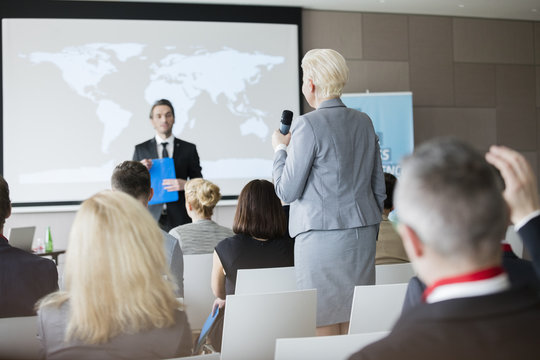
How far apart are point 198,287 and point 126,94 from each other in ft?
13.1

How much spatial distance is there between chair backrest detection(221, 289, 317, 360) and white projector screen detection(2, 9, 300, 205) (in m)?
5.01

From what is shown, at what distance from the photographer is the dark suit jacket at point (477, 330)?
83 cm

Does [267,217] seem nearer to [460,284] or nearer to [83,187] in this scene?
[460,284]

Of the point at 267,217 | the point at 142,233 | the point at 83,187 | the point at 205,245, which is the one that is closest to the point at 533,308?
the point at 142,233

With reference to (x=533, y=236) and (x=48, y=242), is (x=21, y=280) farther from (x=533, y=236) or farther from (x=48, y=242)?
(x=48, y=242)

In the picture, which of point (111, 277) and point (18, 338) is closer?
point (111, 277)

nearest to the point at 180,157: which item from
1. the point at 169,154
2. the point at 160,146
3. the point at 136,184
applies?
the point at 169,154

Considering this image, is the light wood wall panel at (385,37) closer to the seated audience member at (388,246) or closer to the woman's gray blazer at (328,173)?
the seated audience member at (388,246)

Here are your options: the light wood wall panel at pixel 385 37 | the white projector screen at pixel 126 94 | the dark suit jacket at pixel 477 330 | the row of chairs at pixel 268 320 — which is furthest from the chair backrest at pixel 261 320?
the light wood wall panel at pixel 385 37

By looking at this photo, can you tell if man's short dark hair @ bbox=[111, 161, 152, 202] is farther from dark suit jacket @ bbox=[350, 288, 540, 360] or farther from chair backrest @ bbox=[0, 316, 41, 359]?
dark suit jacket @ bbox=[350, 288, 540, 360]

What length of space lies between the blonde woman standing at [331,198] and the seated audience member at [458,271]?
1594 millimetres

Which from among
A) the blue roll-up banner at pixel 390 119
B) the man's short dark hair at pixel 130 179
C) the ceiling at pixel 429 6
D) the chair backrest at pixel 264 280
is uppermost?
the ceiling at pixel 429 6

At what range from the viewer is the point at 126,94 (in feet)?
21.9

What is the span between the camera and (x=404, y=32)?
7496 millimetres
